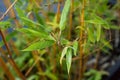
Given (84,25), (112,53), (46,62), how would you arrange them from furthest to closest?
(112,53) < (46,62) < (84,25)

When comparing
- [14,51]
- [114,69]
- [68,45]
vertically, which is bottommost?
[114,69]

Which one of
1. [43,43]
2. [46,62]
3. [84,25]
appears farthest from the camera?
[46,62]

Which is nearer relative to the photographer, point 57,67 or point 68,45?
point 68,45

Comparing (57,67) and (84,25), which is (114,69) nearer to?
(57,67)

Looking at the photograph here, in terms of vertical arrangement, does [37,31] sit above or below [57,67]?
above

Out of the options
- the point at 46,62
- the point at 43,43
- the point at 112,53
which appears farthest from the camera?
the point at 112,53

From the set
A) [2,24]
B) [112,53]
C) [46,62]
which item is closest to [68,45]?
[2,24]

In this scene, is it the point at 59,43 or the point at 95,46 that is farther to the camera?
the point at 95,46

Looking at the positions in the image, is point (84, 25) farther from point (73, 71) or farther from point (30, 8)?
point (73, 71)

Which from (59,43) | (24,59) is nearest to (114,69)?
(24,59)
